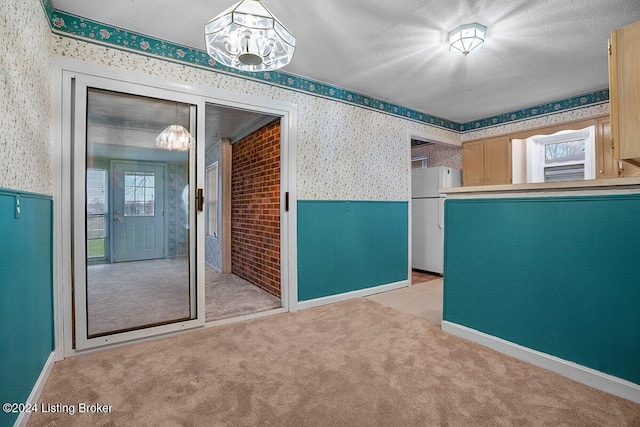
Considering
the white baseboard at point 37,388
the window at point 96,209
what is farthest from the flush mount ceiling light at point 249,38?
the white baseboard at point 37,388

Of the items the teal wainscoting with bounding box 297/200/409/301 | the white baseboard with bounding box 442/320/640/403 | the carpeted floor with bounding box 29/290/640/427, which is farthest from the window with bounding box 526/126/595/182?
the carpeted floor with bounding box 29/290/640/427

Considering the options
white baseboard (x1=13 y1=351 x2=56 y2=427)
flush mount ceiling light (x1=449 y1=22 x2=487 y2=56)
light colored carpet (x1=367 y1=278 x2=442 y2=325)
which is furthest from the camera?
light colored carpet (x1=367 y1=278 x2=442 y2=325)

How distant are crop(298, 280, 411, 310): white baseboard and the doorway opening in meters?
0.29

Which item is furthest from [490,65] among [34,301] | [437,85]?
[34,301]

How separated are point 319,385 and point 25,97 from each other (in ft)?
7.20

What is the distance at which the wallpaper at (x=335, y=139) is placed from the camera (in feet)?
8.22


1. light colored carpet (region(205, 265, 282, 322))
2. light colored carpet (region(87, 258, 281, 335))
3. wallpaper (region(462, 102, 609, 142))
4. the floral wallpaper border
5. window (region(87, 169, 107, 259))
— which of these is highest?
the floral wallpaper border

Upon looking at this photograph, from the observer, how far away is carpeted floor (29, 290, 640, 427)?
4.78ft

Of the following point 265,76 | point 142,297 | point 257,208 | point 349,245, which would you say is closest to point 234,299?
point 142,297

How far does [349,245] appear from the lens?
344 cm

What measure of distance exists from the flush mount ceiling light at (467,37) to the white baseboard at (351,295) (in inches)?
103

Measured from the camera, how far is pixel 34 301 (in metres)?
1.63

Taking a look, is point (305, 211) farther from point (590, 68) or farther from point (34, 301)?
point (590, 68)

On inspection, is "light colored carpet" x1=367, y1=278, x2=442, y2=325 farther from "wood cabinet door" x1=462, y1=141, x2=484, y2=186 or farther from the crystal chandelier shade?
the crystal chandelier shade
